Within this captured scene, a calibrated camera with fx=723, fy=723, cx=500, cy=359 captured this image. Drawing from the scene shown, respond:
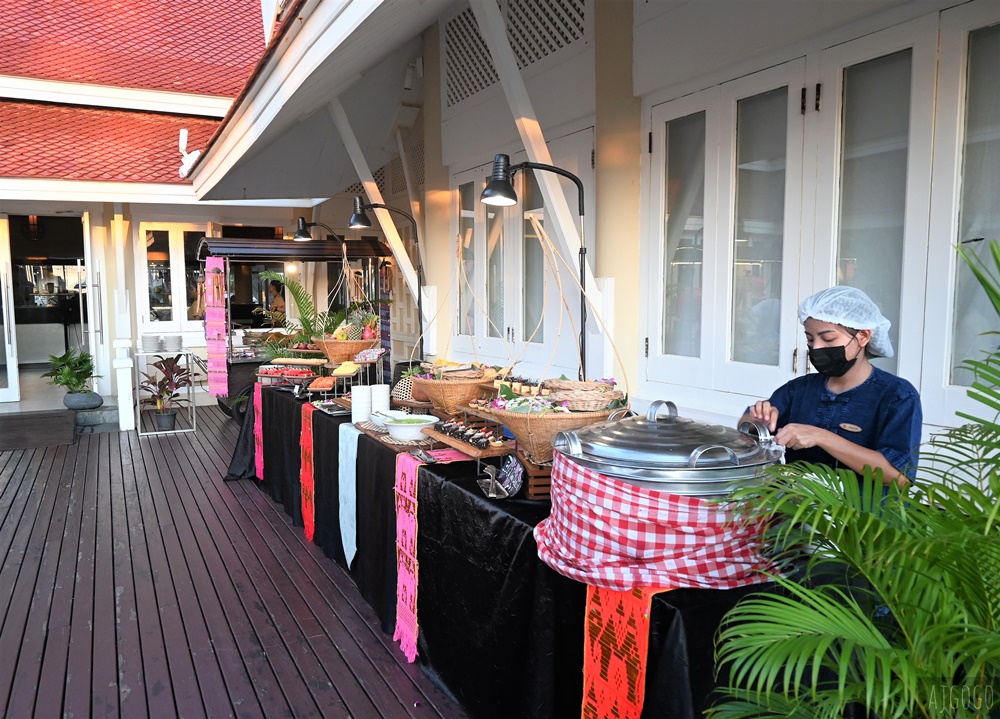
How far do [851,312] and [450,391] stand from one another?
1795mm

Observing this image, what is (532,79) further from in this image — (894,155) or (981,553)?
(981,553)

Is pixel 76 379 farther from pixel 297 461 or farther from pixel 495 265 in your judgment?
pixel 495 265

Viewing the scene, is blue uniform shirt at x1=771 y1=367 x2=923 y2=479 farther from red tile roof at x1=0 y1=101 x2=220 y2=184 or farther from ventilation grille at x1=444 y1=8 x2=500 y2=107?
red tile roof at x1=0 y1=101 x2=220 y2=184

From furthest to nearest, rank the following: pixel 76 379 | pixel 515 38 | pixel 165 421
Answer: pixel 76 379, pixel 165 421, pixel 515 38

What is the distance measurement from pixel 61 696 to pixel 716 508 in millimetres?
2623

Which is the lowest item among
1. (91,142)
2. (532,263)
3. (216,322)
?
(216,322)

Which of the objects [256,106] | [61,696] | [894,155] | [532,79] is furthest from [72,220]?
[894,155]

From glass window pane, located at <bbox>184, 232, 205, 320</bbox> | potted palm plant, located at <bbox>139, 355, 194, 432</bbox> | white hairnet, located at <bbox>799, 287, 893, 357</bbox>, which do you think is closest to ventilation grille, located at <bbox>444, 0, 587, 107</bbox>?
A: white hairnet, located at <bbox>799, 287, 893, 357</bbox>

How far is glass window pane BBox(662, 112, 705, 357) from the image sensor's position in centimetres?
372

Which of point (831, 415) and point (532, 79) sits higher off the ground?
point (532, 79)

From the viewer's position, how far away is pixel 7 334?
30.2ft

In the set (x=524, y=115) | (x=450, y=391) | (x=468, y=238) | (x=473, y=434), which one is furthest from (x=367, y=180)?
(x=473, y=434)

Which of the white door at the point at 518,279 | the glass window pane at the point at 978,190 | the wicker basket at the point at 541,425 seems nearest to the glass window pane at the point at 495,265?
the white door at the point at 518,279

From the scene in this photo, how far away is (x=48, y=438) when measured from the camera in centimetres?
771
